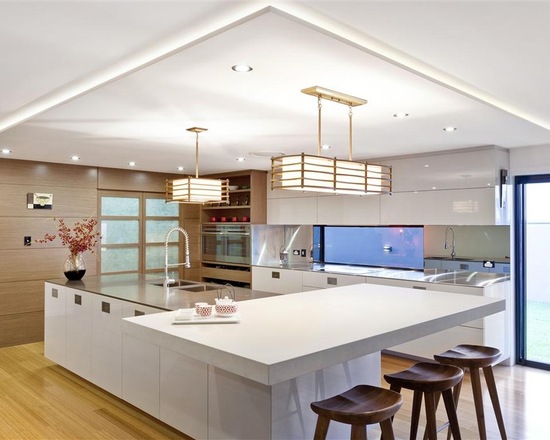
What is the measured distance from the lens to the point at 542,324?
16.3 feet

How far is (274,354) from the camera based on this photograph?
185cm

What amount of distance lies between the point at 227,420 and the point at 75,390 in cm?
211

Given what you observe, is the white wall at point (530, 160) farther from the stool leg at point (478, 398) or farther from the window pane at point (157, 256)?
the window pane at point (157, 256)

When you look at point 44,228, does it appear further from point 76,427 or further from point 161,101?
point 161,101

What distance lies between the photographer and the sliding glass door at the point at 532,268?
193 inches

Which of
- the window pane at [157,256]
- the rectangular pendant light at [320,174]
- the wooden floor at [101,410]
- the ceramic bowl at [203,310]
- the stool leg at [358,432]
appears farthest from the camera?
the window pane at [157,256]

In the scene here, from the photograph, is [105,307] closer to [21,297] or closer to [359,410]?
[21,297]

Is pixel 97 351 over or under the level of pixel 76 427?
over

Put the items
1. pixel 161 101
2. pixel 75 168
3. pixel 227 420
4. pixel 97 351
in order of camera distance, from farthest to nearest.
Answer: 1. pixel 75 168
2. pixel 97 351
3. pixel 161 101
4. pixel 227 420

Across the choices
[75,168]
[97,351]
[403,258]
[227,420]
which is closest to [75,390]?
[97,351]

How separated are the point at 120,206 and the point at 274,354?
17.6 feet

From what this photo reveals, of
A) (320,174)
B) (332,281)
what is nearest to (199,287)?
(332,281)

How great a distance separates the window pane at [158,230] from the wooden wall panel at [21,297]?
1610mm

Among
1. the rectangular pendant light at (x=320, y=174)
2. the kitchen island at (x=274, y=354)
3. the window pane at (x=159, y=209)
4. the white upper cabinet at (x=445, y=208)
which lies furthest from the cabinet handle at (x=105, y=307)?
the white upper cabinet at (x=445, y=208)
